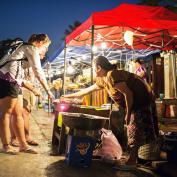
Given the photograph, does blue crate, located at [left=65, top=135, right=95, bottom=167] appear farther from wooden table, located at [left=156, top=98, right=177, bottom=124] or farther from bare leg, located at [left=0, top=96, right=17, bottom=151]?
wooden table, located at [left=156, top=98, right=177, bottom=124]

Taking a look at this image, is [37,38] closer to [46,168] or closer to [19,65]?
[19,65]

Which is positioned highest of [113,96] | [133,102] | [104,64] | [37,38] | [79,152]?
[37,38]

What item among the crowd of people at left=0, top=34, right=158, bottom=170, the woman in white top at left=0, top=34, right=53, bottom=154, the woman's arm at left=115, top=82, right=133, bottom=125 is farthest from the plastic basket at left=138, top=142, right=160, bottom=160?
the woman in white top at left=0, top=34, right=53, bottom=154

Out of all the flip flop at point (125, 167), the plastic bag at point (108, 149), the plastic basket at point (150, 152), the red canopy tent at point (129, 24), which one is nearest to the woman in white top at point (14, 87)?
the plastic bag at point (108, 149)

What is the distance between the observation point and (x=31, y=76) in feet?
23.0

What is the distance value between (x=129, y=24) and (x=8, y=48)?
12.7 ft

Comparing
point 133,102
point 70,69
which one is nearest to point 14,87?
point 133,102

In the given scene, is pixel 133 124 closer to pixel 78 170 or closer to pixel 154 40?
pixel 78 170

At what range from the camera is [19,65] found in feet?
18.8

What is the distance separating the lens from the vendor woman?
5.21m

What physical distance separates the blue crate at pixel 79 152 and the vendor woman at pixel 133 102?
696mm

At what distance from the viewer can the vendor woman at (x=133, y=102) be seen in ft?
17.1

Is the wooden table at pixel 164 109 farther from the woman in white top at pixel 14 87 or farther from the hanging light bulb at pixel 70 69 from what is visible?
the hanging light bulb at pixel 70 69

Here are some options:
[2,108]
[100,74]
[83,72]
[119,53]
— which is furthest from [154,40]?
[2,108]
